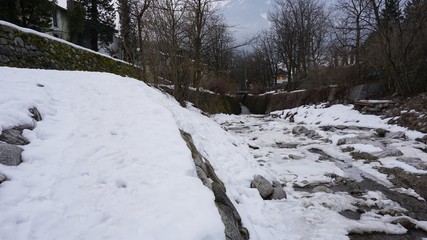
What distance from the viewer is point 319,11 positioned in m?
31.4

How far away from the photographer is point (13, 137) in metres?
3.25

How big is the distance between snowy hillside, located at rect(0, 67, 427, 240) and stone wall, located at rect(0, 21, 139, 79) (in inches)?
58.8

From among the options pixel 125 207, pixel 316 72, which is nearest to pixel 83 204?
pixel 125 207

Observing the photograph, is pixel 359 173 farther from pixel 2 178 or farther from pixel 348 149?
pixel 2 178

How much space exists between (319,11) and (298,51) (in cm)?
528

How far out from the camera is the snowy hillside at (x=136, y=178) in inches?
98.5

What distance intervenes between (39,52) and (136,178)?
6131 millimetres

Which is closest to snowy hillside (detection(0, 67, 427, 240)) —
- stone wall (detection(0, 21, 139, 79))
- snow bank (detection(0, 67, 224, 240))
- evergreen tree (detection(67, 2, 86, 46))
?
snow bank (detection(0, 67, 224, 240))

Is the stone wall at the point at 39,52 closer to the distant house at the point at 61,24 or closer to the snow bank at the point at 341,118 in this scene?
the snow bank at the point at 341,118

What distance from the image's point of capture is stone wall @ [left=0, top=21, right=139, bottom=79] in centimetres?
643

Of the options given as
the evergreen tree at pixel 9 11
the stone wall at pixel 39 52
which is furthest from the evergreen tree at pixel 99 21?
the stone wall at pixel 39 52

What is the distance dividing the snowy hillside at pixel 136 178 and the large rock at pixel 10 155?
66mm

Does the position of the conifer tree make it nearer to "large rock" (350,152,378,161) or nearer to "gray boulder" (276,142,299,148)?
"gray boulder" (276,142,299,148)

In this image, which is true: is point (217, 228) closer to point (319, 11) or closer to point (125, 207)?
point (125, 207)
